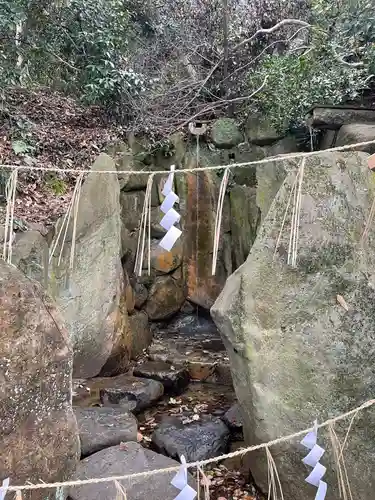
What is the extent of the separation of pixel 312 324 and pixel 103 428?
217cm

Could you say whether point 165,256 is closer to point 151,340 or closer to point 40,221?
point 151,340

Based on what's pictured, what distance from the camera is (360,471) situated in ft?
10.8

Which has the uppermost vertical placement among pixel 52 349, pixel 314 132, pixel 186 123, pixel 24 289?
pixel 186 123

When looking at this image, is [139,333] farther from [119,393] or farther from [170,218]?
[170,218]

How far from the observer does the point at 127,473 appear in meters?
3.65

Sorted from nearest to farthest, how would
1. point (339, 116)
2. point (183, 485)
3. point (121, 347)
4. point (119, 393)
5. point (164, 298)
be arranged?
point (183, 485) < point (119, 393) < point (339, 116) < point (121, 347) < point (164, 298)

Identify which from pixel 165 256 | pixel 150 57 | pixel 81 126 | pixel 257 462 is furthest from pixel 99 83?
pixel 257 462

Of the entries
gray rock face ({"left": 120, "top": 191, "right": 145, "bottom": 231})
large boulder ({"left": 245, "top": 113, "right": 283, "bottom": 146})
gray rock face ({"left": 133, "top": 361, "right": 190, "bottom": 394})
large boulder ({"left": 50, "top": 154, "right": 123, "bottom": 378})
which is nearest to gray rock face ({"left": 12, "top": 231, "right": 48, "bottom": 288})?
large boulder ({"left": 50, "top": 154, "right": 123, "bottom": 378})

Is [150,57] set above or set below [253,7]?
below

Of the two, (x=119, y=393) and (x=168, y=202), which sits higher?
(x=168, y=202)

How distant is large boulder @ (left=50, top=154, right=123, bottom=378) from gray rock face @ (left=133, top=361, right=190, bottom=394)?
502 mm

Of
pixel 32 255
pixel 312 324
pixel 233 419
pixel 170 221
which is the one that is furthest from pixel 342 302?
pixel 32 255

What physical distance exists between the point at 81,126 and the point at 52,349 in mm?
5846

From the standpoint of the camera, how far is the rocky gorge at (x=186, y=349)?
2809 mm
